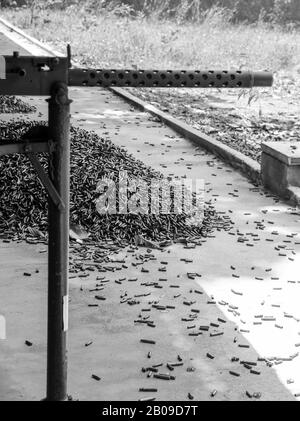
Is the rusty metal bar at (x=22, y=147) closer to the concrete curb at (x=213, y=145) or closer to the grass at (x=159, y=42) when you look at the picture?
the concrete curb at (x=213, y=145)

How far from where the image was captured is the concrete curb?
333 inches

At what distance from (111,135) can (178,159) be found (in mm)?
1476

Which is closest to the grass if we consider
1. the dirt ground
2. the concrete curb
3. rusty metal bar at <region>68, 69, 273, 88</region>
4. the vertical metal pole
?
the concrete curb

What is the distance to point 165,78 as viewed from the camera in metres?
3.37

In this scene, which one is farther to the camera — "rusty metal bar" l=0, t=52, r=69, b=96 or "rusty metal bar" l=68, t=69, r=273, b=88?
"rusty metal bar" l=68, t=69, r=273, b=88

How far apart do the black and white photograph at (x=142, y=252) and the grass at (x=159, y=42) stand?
18.1ft

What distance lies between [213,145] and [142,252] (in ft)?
11.8

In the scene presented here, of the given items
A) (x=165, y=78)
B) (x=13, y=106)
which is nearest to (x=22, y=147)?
(x=165, y=78)

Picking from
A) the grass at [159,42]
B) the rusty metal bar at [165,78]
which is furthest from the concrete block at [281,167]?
the grass at [159,42]

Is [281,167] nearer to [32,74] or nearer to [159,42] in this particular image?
[32,74]

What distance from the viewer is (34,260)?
226 inches

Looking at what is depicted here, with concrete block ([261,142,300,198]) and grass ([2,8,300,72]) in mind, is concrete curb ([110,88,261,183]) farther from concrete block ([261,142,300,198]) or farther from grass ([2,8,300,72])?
grass ([2,8,300,72])

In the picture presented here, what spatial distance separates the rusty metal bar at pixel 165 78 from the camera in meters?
3.28

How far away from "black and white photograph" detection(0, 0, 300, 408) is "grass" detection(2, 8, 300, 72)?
217 inches
